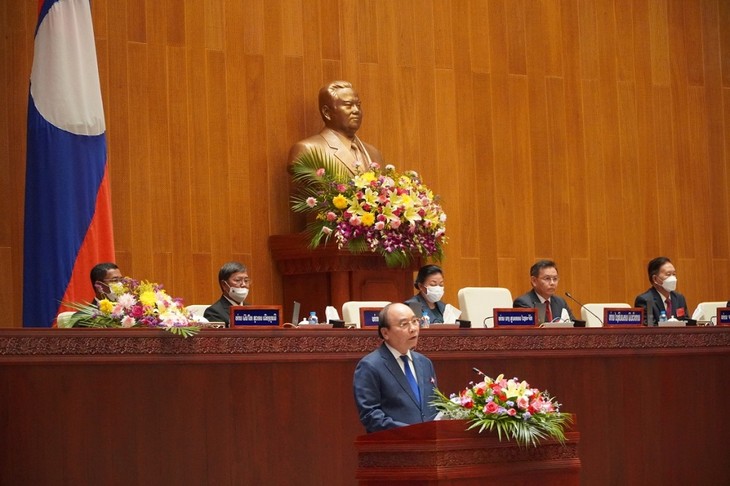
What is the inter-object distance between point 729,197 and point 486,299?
4.19 metres

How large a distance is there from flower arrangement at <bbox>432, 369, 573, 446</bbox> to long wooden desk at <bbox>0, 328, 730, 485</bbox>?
1.81m

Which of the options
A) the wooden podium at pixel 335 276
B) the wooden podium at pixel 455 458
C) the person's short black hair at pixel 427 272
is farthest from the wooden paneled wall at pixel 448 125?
the wooden podium at pixel 455 458

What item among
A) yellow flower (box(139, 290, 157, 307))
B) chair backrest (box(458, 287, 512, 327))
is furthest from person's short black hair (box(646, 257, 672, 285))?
yellow flower (box(139, 290, 157, 307))

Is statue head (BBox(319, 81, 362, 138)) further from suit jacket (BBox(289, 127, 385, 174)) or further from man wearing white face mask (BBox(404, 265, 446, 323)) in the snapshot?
man wearing white face mask (BBox(404, 265, 446, 323))

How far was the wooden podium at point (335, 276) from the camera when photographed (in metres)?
9.00

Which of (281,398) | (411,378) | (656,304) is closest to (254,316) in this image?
(281,398)

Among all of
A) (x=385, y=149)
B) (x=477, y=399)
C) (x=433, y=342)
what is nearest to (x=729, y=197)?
(x=385, y=149)

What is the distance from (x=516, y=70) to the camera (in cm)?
1092

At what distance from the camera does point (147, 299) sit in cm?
640

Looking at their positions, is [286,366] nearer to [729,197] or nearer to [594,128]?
[594,128]

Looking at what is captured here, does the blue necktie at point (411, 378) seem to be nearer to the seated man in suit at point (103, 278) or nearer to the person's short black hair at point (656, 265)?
the seated man in suit at point (103, 278)

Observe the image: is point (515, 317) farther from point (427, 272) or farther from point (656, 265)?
point (656, 265)

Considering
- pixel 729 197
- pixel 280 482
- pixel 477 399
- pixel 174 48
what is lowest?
pixel 280 482

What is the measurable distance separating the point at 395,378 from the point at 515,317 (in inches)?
89.8
